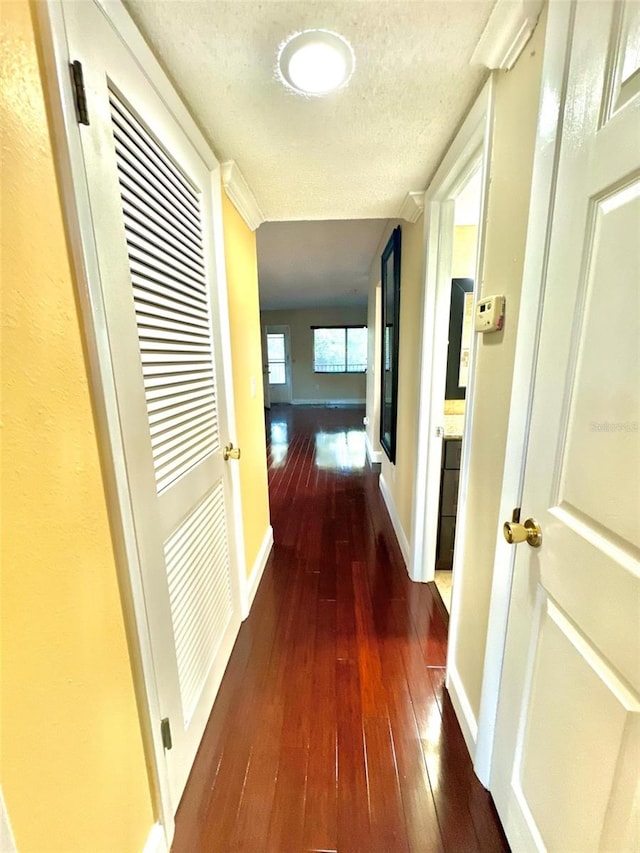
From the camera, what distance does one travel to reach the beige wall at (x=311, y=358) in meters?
8.32

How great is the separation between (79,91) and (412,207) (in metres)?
1.65

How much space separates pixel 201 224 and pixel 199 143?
10.1 inches

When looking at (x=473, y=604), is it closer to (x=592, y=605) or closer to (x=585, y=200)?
(x=592, y=605)

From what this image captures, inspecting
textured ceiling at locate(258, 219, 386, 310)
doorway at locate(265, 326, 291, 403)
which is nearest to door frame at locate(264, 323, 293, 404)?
doorway at locate(265, 326, 291, 403)

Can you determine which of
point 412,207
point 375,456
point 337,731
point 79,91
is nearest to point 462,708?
point 337,731

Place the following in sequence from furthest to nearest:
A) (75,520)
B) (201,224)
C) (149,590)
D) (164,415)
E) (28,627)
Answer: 1. (201,224)
2. (164,415)
3. (149,590)
4. (75,520)
5. (28,627)

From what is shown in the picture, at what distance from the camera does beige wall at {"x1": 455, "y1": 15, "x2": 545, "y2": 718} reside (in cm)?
84

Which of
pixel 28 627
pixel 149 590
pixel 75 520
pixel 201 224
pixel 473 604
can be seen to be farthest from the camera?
pixel 201 224

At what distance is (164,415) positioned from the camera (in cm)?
101

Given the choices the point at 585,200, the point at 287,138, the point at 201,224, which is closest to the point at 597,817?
the point at 585,200

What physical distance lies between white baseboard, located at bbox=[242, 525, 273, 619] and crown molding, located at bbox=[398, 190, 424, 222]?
2195mm

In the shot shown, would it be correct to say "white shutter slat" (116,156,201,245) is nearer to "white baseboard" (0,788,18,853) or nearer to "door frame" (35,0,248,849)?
"door frame" (35,0,248,849)

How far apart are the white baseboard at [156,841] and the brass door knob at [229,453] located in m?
1.12

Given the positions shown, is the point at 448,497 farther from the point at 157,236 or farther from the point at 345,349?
the point at 345,349
